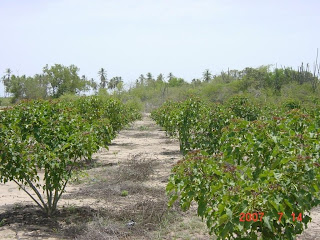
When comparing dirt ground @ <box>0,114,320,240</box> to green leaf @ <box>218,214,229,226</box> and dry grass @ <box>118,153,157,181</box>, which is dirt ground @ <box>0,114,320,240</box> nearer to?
dry grass @ <box>118,153,157,181</box>

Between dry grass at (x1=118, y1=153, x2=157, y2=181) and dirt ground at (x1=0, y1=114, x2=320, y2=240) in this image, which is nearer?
dirt ground at (x1=0, y1=114, x2=320, y2=240)

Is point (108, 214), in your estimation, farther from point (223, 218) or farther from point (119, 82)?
point (119, 82)

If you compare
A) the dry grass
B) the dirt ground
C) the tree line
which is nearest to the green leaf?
the dirt ground

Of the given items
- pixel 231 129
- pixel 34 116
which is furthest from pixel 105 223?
pixel 231 129

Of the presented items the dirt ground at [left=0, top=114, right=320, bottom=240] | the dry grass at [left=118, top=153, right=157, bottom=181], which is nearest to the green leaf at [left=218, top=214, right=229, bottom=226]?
the dirt ground at [left=0, top=114, right=320, bottom=240]

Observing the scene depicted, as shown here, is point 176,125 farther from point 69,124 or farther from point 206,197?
point 206,197

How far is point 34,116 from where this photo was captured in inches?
254
